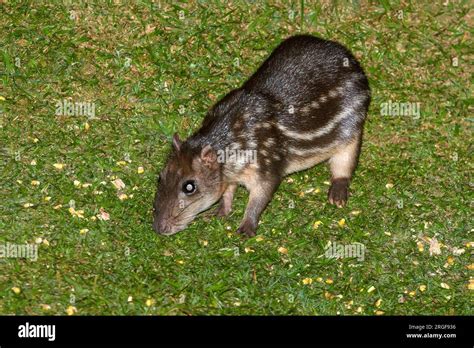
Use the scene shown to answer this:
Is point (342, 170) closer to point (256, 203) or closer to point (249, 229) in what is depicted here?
point (256, 203)

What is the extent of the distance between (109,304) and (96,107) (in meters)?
3.20

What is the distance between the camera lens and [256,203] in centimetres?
1041

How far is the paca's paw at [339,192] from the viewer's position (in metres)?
10.9

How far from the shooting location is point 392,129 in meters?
11.8

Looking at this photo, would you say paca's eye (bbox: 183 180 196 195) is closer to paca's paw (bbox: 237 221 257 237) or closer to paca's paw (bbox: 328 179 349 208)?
paca's paw (bbox: 237 221 257 237)

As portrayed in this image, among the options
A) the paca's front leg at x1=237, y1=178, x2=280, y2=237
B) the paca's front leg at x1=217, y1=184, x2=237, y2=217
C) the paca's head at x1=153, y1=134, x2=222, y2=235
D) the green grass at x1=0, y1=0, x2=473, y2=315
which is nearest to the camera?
the green grass at x1=0, y1=0, x2=473, y2=315

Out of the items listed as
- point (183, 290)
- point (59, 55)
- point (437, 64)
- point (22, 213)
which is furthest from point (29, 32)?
point (437, 64)

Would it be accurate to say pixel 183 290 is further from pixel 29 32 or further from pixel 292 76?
pixel 29 32

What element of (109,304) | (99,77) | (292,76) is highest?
(292,76)

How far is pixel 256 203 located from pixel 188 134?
5.51ft

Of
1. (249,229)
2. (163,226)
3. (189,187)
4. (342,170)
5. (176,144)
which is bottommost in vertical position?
(249,229)

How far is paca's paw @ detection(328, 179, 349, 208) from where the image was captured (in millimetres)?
10898

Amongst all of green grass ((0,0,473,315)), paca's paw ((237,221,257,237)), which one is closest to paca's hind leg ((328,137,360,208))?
green grass ((0,0,473,315))

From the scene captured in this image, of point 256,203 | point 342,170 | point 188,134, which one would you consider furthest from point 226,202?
point 342,170
